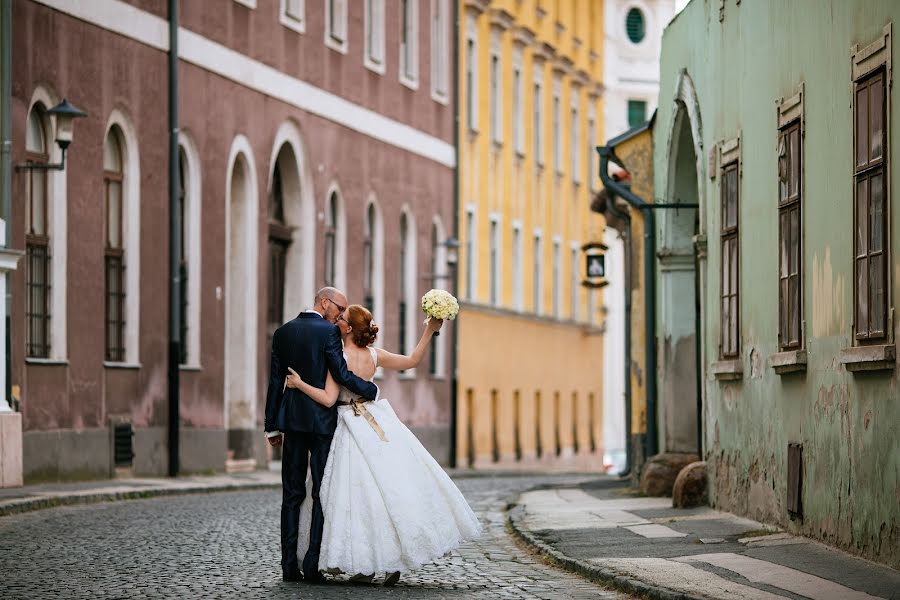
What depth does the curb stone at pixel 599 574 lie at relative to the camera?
12.9m

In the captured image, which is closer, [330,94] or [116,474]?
[116,474]

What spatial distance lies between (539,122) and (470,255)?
22.7ft

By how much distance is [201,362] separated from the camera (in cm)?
3372

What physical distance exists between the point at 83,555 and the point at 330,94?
2376 cm

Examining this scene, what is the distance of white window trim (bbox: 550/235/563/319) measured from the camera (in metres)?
56.1

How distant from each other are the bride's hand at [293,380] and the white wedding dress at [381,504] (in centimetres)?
34

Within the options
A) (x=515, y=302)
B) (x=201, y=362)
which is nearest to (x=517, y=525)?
(x=201, y=362)

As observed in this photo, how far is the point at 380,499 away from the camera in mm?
14203

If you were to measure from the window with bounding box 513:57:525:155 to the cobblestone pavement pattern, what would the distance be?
30.1 metres

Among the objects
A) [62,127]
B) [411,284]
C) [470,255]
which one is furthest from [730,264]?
[470,255]

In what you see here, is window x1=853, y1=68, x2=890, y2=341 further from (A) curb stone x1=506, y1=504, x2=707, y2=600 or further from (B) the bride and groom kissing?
(B) the bride and groom kissing

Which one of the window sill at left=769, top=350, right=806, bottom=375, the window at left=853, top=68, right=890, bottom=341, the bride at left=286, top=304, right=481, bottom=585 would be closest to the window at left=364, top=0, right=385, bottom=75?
the window sill at left=769, top=350, right=806, bottom=375

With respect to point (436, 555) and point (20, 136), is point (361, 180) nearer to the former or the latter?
point (20, 136)

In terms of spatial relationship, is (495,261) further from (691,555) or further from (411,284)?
(691,555)
